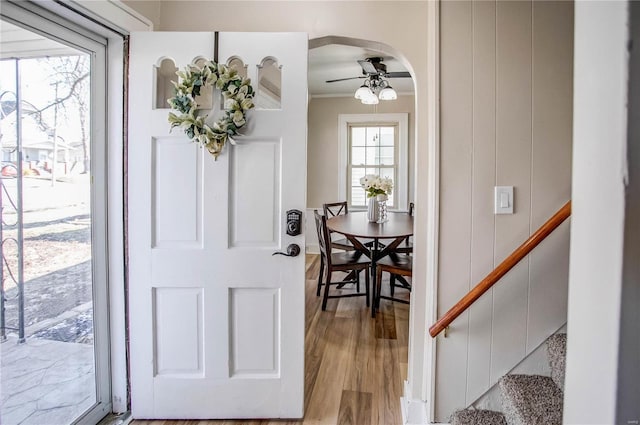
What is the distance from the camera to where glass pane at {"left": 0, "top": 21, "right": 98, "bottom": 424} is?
1.45 meters

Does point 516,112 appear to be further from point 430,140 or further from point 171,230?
point 171,230

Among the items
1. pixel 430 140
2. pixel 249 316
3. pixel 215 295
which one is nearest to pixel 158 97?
pixel 215 295

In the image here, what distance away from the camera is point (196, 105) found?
1814mm

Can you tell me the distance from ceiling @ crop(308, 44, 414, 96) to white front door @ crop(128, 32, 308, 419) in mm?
1387

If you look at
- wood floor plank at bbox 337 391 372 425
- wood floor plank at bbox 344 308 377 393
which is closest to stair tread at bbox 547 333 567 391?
wood floor plank at bbox 337 391 372 425

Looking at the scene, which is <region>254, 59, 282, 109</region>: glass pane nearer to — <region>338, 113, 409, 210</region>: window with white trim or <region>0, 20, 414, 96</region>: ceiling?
<region>0, 20, 414, 96</region>: ceiling

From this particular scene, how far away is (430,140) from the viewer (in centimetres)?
183

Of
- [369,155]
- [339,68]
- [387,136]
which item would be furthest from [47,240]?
[387,136]

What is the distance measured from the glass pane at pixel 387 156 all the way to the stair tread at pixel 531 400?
4540 mm

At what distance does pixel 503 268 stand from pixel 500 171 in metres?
0.46

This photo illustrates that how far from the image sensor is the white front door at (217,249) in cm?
188

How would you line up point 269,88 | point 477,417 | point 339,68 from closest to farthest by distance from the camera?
1. point 477,417
2. point 269,88
3. point 339,68

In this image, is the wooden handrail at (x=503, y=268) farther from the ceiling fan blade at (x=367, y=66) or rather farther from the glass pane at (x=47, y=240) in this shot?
the ceiling fan blade at (x=367, y=66)

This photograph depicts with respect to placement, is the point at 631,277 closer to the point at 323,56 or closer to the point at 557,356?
the point at 557,356
